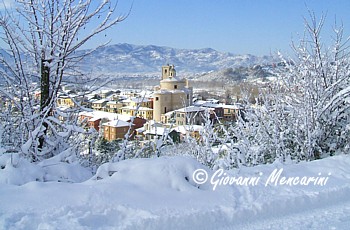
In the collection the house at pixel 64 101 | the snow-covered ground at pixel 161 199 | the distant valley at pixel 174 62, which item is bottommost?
the snow-covered ground at pixel 161 199

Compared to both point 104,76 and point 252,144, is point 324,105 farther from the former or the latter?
point 104,76

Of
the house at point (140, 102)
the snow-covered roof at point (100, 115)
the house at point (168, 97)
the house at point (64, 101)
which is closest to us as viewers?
the house at point (64, 101)

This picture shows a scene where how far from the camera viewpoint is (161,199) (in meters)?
4.21

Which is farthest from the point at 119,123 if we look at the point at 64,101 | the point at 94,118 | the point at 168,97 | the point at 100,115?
the point at 168,97

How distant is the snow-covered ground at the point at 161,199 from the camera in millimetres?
3682

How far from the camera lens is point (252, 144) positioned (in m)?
8.63

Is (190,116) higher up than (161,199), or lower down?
higher up

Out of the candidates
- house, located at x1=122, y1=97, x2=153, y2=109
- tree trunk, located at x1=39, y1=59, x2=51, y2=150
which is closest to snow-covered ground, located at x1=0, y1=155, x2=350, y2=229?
tree trunk, located at x1=39, y1=59, x2=51, y2=150

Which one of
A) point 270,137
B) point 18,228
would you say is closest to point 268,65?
point 270,137

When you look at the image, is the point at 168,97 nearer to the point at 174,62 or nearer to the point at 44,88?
the point at 174,62

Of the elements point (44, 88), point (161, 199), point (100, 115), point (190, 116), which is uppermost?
point (44, 88)

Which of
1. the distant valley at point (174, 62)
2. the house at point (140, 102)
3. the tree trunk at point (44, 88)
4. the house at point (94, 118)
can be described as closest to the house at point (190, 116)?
the house at point (140, 102)

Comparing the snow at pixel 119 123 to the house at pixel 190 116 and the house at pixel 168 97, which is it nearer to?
the house at pixel 190 116

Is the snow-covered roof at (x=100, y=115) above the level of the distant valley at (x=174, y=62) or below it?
below
